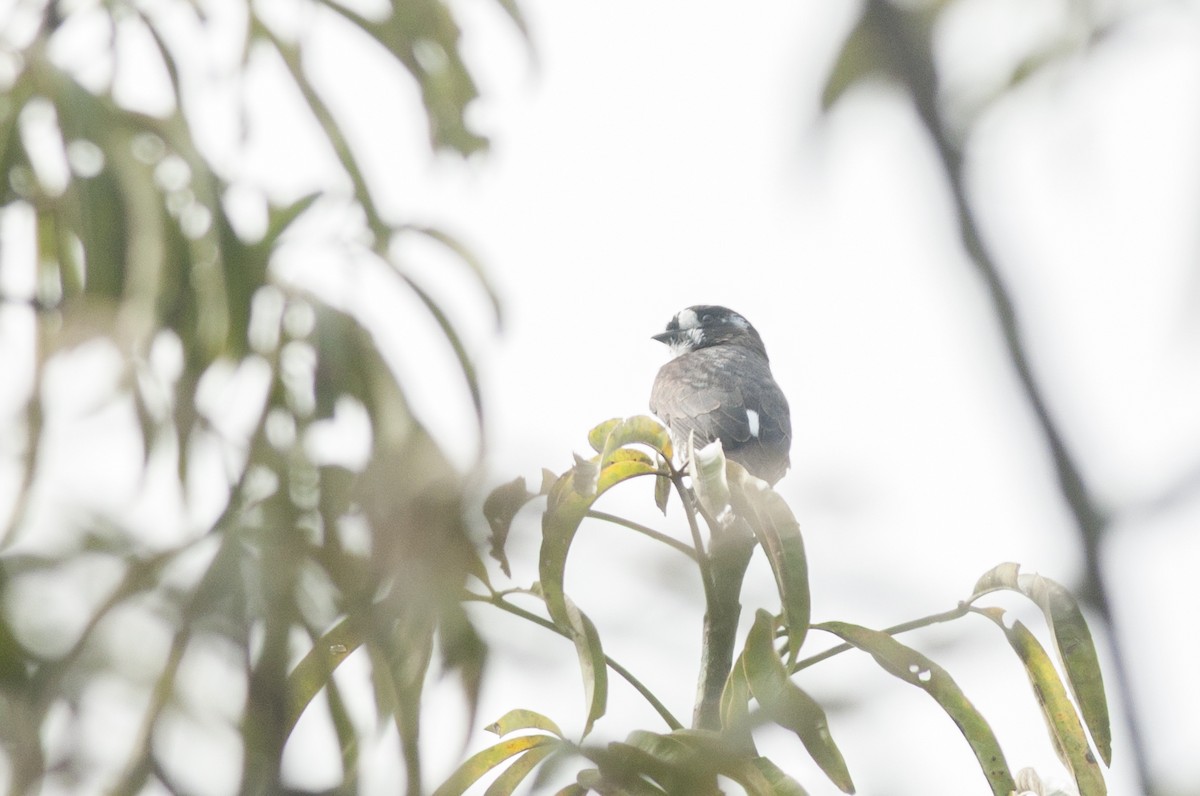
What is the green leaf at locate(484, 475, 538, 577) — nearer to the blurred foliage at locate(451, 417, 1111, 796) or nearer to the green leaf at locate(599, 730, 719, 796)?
the blurred foliage at locate(451, 417, 1111, 796)

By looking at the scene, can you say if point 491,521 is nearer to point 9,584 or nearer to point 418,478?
point 418,478

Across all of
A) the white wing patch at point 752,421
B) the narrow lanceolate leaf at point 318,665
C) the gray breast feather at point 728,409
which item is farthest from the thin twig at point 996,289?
the white wing patch at point 752,421

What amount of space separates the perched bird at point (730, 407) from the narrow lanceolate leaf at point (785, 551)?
2.22m

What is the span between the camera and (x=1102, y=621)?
559mm

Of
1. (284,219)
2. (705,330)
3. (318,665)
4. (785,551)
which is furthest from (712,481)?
(705,330)

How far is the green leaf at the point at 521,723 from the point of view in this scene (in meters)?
1.51

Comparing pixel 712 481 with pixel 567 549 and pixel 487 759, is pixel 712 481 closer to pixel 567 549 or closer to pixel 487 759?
pixel 567 549

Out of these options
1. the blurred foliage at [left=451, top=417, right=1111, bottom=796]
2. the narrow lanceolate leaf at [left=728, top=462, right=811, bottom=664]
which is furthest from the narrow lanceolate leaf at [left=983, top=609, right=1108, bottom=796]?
the narrow lanceolate leaf at [left=728, top=462, right=811, bottom=664]

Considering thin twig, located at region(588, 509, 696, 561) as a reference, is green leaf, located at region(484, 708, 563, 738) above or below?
below

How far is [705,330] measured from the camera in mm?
5453

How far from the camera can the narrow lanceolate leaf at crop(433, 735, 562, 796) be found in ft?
4.99

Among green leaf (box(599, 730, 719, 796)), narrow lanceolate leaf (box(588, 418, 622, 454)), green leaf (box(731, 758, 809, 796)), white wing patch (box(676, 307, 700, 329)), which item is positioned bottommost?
green leaf (box(599, 730, 719, 796))

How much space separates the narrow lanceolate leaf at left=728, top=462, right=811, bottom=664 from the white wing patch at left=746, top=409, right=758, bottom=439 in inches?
99.9

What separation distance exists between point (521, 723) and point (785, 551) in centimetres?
38
